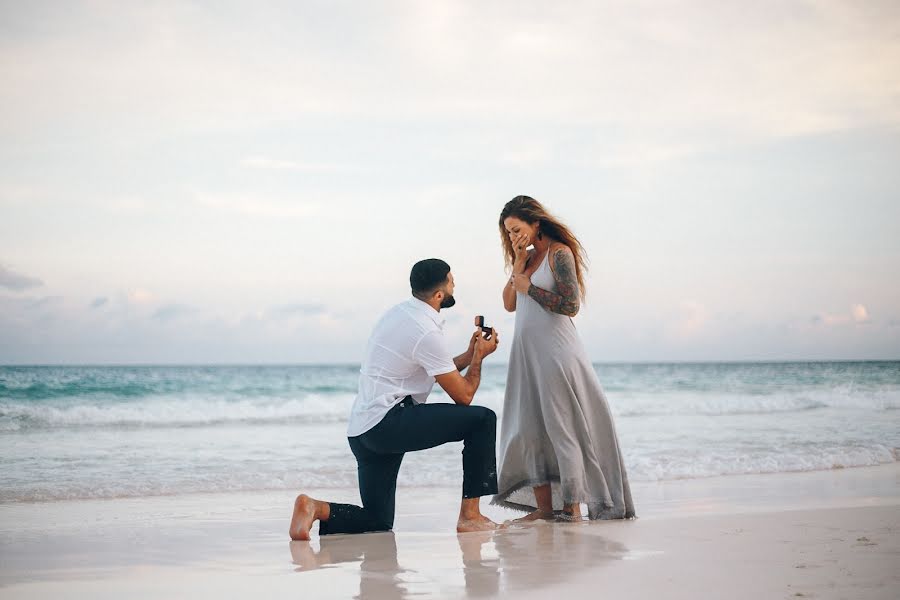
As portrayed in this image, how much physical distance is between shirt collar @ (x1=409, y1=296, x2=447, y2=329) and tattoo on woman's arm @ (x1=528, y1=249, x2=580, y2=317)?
586 mm

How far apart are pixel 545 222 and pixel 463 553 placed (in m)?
1.90

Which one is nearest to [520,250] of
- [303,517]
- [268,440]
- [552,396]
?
[552,396]

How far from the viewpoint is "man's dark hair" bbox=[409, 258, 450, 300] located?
4.49m

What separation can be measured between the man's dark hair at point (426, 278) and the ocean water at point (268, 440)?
3.00 metres

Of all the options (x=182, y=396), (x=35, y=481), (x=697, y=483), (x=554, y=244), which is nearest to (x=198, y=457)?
(x=35, y=481)

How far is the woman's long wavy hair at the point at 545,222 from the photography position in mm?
4824

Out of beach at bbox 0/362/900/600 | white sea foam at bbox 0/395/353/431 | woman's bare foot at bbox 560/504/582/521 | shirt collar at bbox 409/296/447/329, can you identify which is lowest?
white sea foam at bbox 0/395/353/431

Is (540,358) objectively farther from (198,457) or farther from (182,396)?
(182,396)

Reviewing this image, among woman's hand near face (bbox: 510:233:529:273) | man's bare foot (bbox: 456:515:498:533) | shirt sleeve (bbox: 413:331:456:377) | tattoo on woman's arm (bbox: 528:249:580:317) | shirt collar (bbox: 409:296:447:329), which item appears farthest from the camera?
woman's hand near face (bbox: 510:233:529:273)

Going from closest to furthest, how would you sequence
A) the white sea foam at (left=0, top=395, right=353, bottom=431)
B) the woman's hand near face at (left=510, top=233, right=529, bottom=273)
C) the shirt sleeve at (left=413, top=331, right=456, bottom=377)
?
1. the shirt sleeve at (left=413, top=331, right=456, bottom=377)
2. the woman's hand near face at (left=510, top=233, right=529, bottom=273)
3. the white sea foam at (left=0, top=395, right=353, bottom=431)

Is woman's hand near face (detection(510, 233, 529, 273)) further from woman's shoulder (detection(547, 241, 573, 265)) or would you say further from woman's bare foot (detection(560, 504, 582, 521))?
woman's bare foot (detection(560, 504, 582, 521))

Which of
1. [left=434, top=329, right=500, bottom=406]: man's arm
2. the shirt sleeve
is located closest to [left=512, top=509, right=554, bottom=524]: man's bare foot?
[left=434, top=329, right=500, bottom=406]: man's arm

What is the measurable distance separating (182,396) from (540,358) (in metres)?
18.3

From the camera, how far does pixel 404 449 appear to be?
443 centimetres
